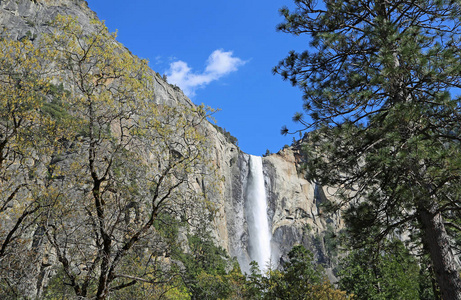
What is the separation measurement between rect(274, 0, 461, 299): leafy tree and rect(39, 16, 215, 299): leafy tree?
3.58m

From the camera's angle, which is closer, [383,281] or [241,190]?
[383,281]

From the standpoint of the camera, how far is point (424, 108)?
6.72 m

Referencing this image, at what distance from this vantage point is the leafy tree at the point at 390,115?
254 inches

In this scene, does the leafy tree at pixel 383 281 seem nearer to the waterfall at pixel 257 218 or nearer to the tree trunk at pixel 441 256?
the tree trunk at pixel 441 256

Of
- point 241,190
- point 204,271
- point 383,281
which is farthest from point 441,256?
point 241,190

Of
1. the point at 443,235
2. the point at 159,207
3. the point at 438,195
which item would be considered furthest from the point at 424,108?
the point at 159,207

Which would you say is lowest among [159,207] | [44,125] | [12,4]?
[159,207]

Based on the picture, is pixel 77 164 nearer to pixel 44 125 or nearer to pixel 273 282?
pixel 44 125

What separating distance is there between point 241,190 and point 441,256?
198ft

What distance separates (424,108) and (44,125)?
8.87 metres

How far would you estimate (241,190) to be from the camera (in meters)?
66.9

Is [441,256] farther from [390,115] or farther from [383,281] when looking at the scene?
[383,281]

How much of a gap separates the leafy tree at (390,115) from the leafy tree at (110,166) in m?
3.58

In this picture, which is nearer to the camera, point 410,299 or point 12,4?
point 410,299
